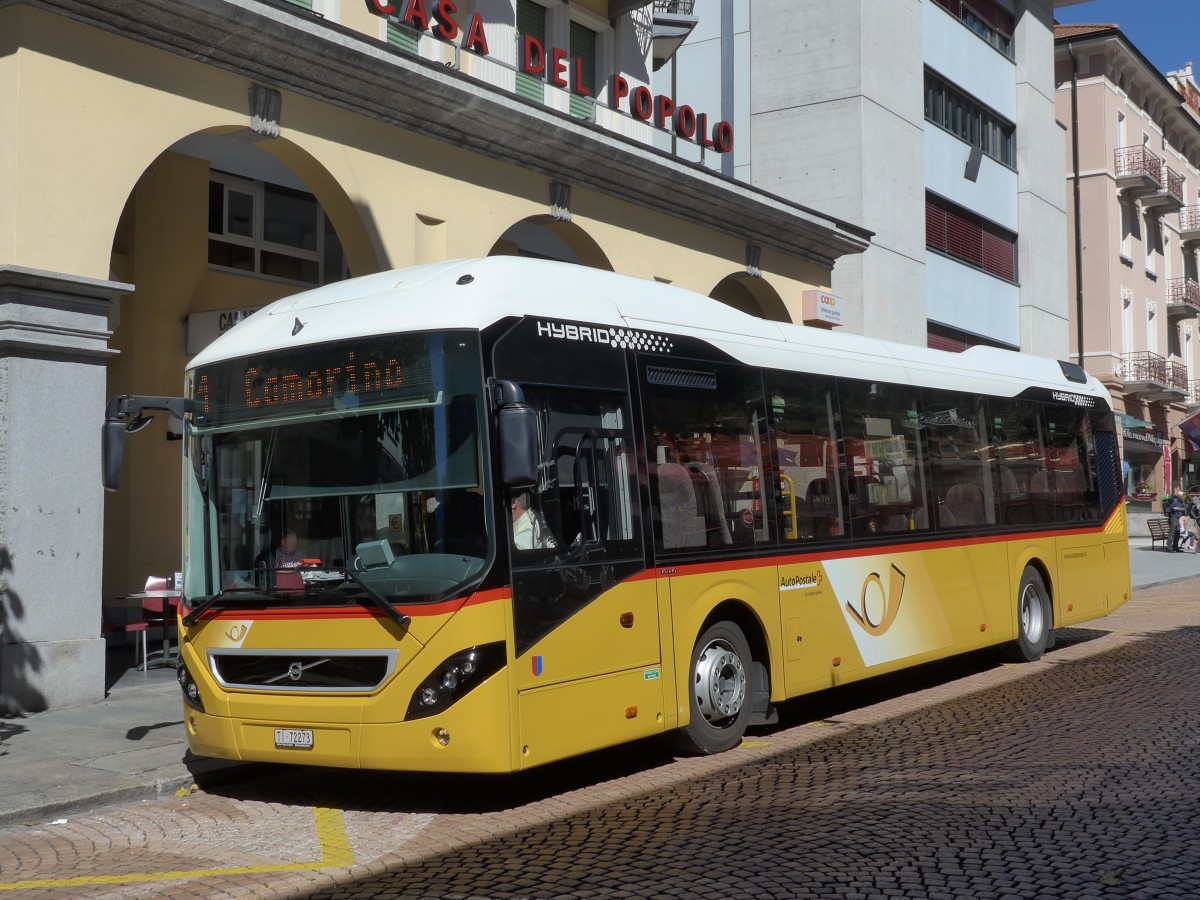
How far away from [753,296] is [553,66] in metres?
5.85

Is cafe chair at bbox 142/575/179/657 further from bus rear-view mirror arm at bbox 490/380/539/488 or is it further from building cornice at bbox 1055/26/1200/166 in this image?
building cornice at bbox 1055/26/1200/166

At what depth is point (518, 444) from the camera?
6836 mm

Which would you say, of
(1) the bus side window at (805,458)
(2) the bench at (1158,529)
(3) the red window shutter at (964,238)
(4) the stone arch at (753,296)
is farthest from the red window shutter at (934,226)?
(1) the bus side window at (805,458)

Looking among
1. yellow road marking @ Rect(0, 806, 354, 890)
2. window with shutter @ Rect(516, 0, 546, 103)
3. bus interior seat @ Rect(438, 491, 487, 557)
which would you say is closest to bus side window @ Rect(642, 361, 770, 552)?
bus interior seat @ Rect(438, 491, 487, 557)

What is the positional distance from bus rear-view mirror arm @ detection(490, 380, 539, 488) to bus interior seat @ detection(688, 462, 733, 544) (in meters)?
2.14

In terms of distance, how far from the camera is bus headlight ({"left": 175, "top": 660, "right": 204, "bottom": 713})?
7926 millimetres

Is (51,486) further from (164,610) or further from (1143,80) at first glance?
(1143,80)

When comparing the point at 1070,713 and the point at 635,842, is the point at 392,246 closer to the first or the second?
the point at 1070,713

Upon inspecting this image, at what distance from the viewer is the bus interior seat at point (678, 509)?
333 inches

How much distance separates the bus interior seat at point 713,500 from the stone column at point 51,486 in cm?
556

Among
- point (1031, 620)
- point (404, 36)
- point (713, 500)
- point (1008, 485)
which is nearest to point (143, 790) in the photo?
point (713, 500)

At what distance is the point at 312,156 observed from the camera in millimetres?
13961

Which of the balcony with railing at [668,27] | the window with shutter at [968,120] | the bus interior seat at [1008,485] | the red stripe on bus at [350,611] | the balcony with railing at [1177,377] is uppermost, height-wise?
the window with shutter at [968,120]

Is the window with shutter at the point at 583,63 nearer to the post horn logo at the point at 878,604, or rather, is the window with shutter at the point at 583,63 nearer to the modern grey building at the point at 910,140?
the modern grey building at the point at 910,140
